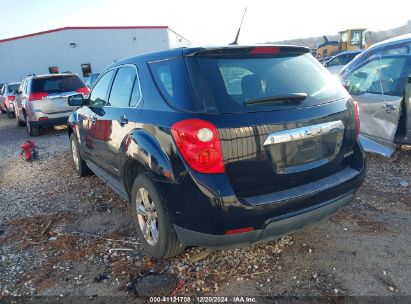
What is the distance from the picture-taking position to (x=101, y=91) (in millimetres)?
4148

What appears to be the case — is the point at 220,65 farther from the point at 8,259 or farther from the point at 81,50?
the point at 81,50

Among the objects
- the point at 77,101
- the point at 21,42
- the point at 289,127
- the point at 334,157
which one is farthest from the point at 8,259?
the point at 21,42

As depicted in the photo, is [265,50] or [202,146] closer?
[202,146]

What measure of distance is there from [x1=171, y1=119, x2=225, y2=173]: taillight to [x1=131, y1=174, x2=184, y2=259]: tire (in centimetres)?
51

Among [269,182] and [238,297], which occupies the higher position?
[269,182]

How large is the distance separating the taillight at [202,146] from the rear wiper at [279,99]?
14.4 inches

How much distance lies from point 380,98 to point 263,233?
3.83m

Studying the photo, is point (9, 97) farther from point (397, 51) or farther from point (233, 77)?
point (233, 77)

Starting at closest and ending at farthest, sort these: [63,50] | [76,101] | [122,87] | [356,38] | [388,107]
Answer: [122,87] < [76,101] < [388,107] < [356,38] < [63,50]

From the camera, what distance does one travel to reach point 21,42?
3078cm

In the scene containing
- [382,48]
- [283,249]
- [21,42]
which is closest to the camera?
[283,249]

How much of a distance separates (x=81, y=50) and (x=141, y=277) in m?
31.7

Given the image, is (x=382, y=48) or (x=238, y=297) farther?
(x=382, y=48)

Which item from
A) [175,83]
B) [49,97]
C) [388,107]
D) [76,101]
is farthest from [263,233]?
[49,97]
